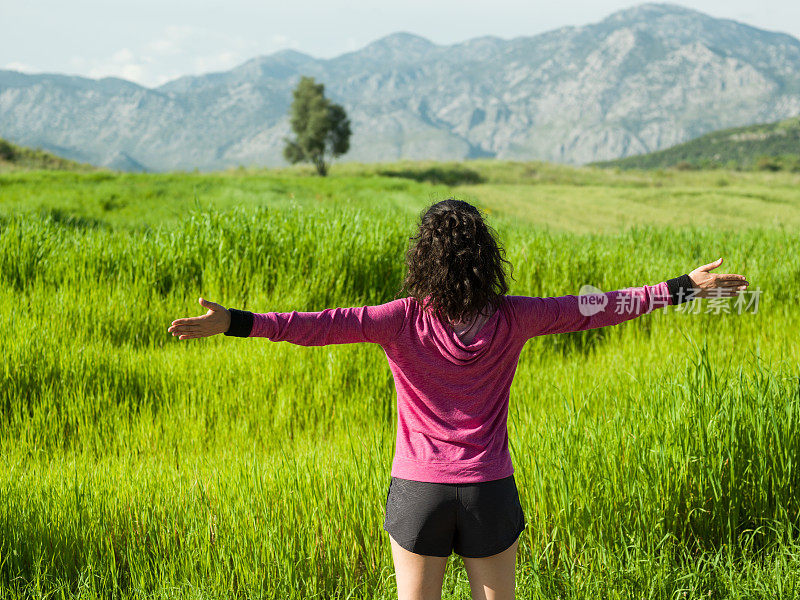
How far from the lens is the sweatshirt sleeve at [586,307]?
1.96m

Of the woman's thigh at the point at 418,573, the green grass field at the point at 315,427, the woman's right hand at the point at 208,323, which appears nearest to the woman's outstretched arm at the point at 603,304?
the green grass field at the point at 315,427

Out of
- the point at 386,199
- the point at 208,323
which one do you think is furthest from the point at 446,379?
the point at 386,199

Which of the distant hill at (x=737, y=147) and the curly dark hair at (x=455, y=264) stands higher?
the distant hill at (x=737, y=147)

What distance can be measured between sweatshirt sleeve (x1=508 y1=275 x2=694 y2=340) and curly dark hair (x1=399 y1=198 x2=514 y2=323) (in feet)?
0.36

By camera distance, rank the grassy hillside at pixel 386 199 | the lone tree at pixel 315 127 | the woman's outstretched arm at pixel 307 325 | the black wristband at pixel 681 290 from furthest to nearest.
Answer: the lone tree at pixel 315 127
the grassy hillside at pixel 386 199
the black wristband at pixel 681 290
the woman's outstretched arm at pixel 307 325

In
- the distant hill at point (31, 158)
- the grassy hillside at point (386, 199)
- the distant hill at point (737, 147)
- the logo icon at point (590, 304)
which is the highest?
the distant hill at point (737, 147)

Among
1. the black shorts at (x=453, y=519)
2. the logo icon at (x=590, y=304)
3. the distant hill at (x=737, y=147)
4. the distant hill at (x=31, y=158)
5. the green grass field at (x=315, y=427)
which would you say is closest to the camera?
the black shorts at (x=453, y=519)

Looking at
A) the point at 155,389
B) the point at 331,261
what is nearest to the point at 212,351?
the point at 155,389

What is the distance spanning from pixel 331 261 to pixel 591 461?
152 inches

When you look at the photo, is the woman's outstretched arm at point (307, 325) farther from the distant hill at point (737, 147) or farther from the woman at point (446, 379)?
the distant hill at point (737, 147)

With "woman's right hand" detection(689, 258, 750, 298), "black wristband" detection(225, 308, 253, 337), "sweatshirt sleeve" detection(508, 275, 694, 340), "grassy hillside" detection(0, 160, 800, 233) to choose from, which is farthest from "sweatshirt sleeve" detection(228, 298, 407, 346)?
"grassy hillside" detection(0, 160, 800, 233)

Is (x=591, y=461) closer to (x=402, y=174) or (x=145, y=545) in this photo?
(x=145, y=545)

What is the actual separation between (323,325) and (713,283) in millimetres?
1437

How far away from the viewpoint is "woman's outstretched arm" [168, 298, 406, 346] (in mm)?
1873
